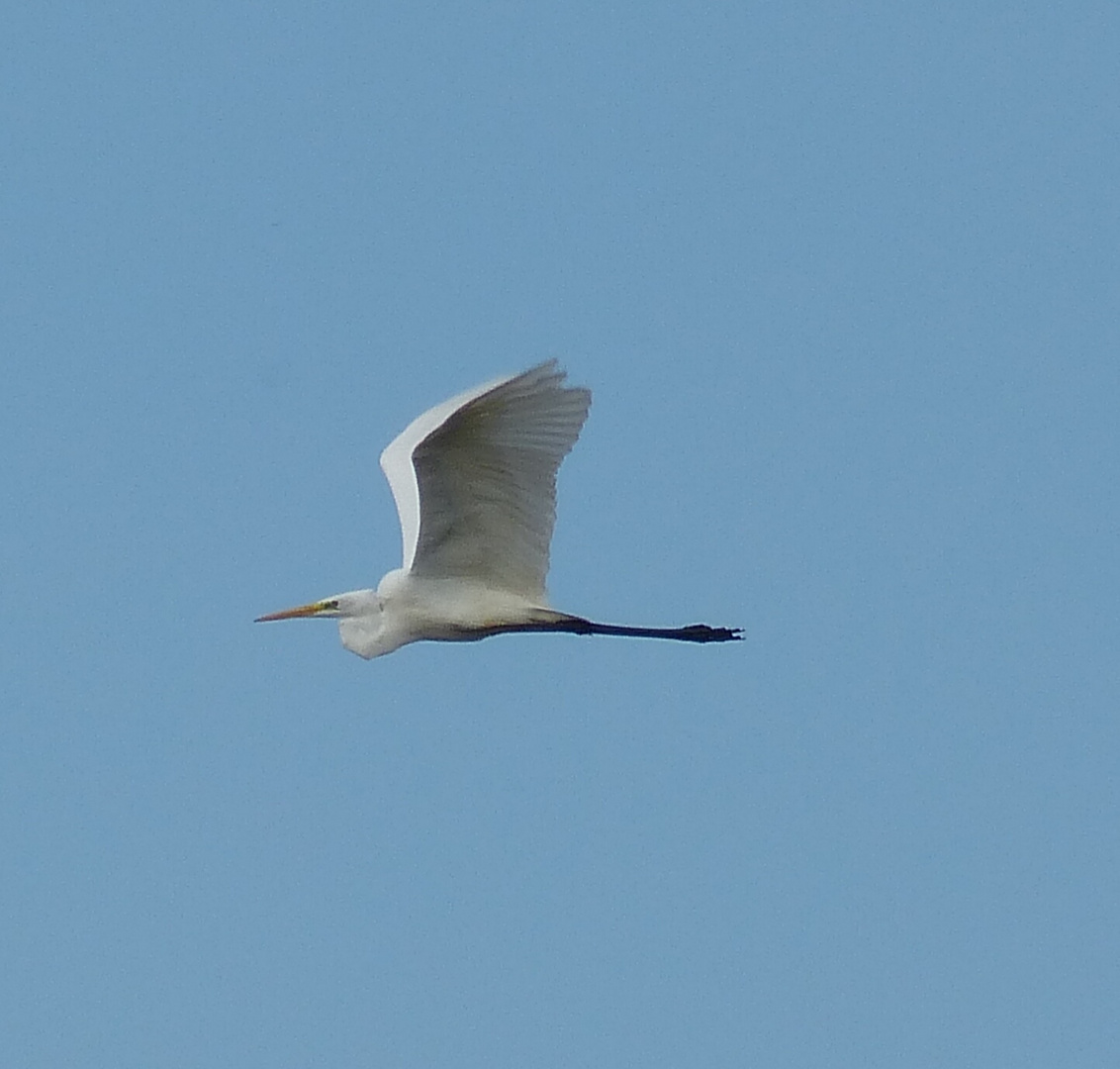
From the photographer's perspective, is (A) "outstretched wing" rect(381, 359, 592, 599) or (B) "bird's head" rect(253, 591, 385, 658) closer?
(A) "outstretched wing" rect(381, 359, 592, 599)

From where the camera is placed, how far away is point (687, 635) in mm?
11102

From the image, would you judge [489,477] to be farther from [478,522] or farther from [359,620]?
[359,620]

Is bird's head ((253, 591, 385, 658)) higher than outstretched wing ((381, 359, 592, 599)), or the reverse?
outstretched wing ((381, 359, 592, 599))

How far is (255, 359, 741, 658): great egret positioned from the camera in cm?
962

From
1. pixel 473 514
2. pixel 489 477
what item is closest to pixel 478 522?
pixel 473 514

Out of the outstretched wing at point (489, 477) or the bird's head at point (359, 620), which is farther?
the bird's head at point (359, 620)

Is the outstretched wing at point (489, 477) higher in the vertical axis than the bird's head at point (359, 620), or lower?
higher

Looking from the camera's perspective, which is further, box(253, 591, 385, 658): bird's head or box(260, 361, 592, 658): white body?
box(253, 591, 385, 658): bird's head

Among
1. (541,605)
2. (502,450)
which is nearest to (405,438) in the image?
(502,450)

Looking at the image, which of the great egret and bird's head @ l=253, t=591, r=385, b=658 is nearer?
the great egret

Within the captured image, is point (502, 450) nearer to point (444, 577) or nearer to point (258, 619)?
point (444, 577)

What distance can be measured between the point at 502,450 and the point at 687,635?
184 cm

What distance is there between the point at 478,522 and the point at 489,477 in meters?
0.31

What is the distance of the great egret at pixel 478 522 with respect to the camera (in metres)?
9.62
